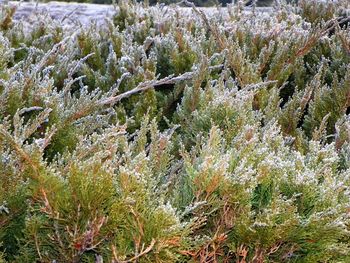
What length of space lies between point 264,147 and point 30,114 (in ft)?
3.35

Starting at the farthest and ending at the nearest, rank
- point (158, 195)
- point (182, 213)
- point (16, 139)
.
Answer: point (158, 195)
point (182, 213)
point (16, 139)

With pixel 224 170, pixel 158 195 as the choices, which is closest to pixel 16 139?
pixel 158 195

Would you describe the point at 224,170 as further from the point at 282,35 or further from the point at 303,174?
the point at 282,35

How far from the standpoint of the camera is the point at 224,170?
1.54m

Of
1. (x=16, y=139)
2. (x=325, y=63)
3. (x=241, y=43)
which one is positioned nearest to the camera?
(x=16, y=139)

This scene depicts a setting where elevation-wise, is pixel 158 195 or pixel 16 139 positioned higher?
pixel 16 139

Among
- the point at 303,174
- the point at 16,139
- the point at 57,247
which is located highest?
the point at 16,139

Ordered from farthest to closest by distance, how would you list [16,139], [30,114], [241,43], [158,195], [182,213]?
[241,43]
[30,114]
[158,195]
[182,213]
[16,139]

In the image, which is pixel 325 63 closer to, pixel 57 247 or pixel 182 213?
pixel 182 213

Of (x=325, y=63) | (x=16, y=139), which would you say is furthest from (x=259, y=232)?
(x=325, y=63)

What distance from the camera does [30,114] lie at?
227cm

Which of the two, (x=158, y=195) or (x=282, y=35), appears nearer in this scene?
(x=158, y=195)

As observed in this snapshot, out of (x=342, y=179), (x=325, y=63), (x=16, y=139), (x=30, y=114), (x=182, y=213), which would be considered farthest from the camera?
(x=325, y=63)

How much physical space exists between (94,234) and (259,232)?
1.61 feet
